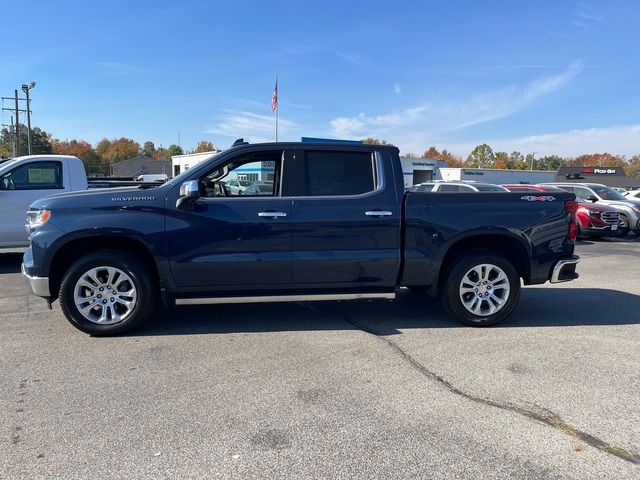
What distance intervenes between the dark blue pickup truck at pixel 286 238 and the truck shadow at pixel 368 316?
354 mm

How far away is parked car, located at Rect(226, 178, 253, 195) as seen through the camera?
5.38m

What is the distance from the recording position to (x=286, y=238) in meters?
5.21

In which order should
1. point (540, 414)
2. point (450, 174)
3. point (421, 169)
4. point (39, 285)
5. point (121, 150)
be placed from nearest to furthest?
1. point (540, 414)
2. point (39, 285)
3. point (450, 174)
4. point (421, 169)
5. point (121, 150)

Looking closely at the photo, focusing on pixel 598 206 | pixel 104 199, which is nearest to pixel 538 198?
pixel 104 199

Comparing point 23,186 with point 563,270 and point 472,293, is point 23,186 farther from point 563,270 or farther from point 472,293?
point 563,270

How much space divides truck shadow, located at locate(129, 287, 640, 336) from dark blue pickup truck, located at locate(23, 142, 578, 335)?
0.35 metres

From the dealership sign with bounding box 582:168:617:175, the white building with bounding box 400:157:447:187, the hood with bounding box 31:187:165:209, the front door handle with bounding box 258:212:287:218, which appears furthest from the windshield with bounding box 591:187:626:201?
the dealership sign with bounding box 582:168:617:175

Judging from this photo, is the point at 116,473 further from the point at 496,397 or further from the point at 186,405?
the point at 496,397

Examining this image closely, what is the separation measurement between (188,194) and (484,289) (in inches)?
131

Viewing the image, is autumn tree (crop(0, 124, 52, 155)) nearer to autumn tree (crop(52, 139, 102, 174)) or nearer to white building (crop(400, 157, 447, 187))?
autumn tree (crop(52, 139, 102, 174))

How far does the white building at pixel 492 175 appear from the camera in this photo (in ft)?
174

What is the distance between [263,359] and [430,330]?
6.39 feet

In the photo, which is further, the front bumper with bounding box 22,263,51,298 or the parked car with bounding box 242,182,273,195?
the parked car with bounding box 242,182,273,195

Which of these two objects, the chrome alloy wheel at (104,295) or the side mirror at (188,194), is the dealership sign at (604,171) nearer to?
the side mirror at (188,194)
